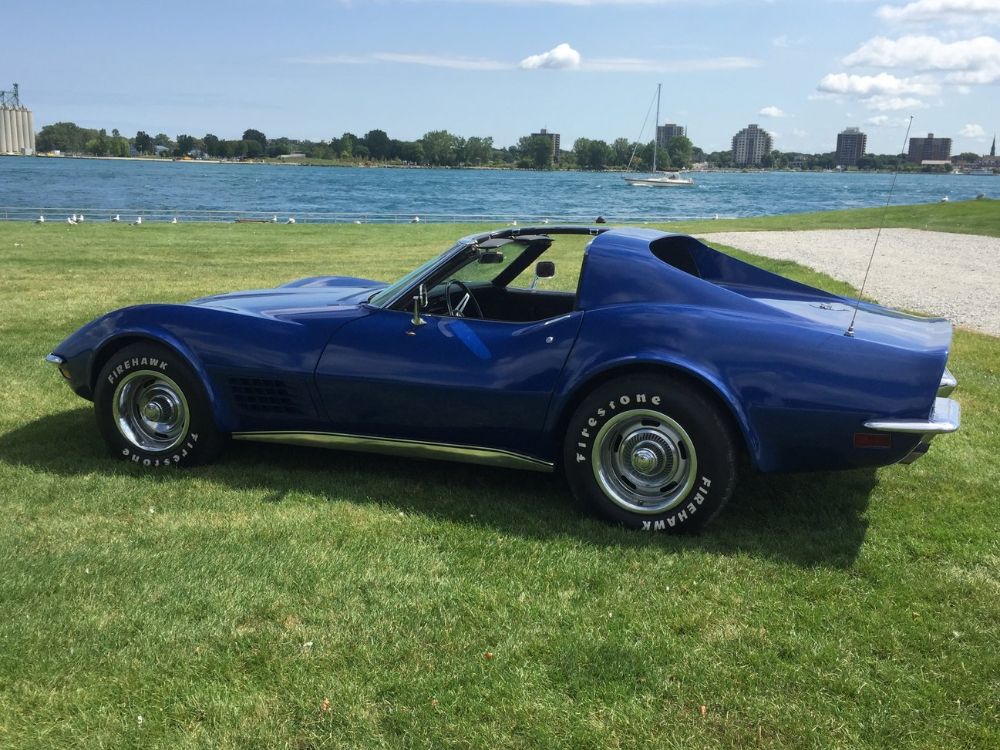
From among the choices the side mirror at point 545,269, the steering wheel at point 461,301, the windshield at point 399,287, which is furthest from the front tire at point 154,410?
the side mirror at point 545,269

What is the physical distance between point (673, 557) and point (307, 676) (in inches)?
68.8

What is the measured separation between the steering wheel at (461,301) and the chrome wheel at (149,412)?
1.62 meters

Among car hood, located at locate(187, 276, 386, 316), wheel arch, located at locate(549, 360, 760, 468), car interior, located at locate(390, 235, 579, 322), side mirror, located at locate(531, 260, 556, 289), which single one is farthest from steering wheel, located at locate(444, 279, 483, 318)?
wheel arch, located at locate(549, 360, 760, 468)

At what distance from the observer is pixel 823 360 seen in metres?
3.92

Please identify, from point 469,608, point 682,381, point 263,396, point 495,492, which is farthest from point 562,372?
point 263,396

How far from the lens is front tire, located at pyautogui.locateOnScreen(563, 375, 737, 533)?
4.03 metres

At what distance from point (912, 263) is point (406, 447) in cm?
1575

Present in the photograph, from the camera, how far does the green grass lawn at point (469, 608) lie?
2809mm

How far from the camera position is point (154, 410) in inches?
199

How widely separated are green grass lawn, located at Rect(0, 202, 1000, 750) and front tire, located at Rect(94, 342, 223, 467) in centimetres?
15

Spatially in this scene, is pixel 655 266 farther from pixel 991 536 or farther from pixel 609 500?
pixel 991 536

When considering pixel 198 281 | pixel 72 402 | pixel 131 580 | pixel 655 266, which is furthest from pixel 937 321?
pixel 198 281

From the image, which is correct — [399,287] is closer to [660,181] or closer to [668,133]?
[660,181]

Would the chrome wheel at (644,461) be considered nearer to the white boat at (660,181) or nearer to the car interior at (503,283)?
the car interior at (503,283)
